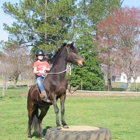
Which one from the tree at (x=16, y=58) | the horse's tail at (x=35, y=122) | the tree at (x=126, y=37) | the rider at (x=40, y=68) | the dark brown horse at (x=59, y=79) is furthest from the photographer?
the tree at (x=16, y=58)

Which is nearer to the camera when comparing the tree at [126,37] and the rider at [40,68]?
the rider at [40,68]

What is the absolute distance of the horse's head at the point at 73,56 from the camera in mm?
8523

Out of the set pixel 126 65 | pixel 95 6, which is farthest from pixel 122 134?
pixel 95 6

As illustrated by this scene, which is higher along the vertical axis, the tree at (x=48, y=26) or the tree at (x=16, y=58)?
the tree at (x=48, y=26)

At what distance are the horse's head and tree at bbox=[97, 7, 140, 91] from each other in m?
31.2

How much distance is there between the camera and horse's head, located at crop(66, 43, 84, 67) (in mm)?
8523

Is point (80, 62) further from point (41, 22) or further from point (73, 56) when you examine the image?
point (41, 22)

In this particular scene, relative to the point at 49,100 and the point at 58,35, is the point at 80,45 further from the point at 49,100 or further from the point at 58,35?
the point at 49,100

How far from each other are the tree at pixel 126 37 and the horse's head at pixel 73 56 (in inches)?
1228

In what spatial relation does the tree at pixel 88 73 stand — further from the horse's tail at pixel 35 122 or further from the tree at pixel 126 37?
the horse's tail at pixel 35 122

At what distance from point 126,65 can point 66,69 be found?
32206 mm

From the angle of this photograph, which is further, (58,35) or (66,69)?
(58,35)

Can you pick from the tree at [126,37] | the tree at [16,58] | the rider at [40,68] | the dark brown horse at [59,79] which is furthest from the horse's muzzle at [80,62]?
the tree at [16,58]

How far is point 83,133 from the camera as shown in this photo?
266 inches
